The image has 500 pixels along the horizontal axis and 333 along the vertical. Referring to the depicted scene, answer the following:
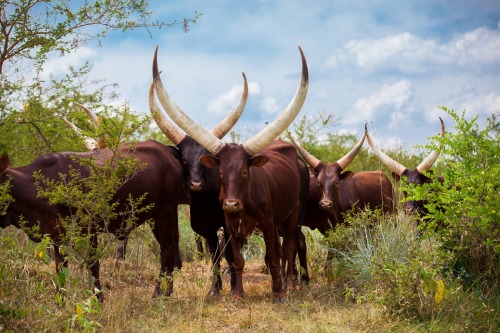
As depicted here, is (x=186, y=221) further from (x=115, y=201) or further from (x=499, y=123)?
(x=499, y=123)

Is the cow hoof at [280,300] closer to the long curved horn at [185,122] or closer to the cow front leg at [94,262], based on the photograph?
the long curved horn at [185,122]

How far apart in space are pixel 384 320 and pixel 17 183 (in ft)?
12.9

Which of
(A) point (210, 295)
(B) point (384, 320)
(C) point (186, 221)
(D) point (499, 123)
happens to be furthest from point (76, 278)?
(C) point (186, 221)

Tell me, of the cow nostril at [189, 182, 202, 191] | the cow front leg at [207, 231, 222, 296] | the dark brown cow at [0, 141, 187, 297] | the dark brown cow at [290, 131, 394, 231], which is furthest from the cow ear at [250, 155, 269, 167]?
the dark brown cow at [290, 131, 394, 231]

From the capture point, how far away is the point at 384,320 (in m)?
6.32

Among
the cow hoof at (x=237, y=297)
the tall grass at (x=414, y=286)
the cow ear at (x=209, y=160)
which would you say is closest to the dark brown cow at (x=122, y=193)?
the cow ear at (x=209, y=160)

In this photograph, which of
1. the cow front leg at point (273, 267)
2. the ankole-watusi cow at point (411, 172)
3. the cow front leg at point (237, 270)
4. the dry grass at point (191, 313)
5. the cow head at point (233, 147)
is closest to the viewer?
the dry grass at point (191, 313)

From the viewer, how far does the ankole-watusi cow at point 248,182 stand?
7.13 metres

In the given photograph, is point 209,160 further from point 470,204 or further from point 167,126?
point 470,204

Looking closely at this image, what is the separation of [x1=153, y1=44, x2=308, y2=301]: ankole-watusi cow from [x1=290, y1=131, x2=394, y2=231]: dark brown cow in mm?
1594

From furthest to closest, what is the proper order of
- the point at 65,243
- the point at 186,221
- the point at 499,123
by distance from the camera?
the point at 186,221, the point at 499,123, the point at 65,243

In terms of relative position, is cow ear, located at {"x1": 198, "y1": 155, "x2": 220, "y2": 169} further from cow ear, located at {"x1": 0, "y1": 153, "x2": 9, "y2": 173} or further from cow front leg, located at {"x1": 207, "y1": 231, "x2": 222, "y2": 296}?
cow ear, located at {"x1": 0, "y1": 153, "x2": 9, "y2": 173}

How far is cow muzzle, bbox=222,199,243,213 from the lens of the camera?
271 inches

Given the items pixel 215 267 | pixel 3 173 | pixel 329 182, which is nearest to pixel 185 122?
pixel 215 267
